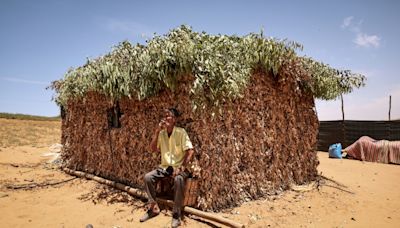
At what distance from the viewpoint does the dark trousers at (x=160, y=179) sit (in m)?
4.93

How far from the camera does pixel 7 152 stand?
43.4ft

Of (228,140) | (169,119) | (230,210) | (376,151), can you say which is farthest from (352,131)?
(169,119)

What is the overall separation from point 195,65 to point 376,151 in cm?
1052

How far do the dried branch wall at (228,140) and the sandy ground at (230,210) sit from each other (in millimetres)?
397

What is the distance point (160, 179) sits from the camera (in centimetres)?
535

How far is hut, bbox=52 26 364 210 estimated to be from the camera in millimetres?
5301

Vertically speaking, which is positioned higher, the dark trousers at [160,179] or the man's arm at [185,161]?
the man's arm at [185,161]

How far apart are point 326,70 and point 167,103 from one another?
14.7 feet

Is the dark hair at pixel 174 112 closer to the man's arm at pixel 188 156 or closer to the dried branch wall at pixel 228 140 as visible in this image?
the dried branch wall at pixel 228 140

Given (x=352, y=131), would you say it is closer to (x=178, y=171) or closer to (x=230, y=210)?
(x=230, y=210)

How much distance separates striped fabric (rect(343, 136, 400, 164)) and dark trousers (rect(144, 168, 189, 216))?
33.9ft

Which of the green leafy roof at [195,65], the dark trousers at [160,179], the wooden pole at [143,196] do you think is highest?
the green leafy roof at [195,65]

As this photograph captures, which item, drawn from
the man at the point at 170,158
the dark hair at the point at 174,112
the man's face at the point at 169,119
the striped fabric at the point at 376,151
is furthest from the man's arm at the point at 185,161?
the striped fabric at the point at 376,151

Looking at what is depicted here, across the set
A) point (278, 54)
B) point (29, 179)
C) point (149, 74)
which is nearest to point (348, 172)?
point (278, 54)
